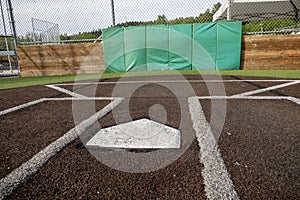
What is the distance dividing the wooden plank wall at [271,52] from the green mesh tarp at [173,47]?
454 mm

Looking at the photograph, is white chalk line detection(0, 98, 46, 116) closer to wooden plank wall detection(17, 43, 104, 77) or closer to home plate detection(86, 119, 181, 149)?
home plate detection(86, 119, 181, 149)

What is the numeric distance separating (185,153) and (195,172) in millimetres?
315

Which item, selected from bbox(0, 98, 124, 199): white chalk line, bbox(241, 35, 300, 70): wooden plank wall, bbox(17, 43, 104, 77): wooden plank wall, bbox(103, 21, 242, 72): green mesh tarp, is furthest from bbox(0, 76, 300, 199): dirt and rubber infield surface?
bbox(17, 43, 104, 77): wooden plank wall

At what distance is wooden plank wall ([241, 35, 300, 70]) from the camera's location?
360 inches

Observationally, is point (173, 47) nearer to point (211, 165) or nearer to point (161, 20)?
point (161, 20)

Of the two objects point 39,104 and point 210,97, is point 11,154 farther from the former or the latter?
point 210,97

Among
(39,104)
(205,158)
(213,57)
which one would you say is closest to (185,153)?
(205,158)

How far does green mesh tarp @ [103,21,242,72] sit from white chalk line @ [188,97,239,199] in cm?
753

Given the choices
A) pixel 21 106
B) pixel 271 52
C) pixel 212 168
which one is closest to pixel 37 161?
pixel 212 168

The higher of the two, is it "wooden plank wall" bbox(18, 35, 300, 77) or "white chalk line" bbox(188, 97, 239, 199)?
"wooden plank wall" bbox(18, 35, 300, 77)

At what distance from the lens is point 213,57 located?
31.7 ft

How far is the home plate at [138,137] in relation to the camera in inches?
83.0

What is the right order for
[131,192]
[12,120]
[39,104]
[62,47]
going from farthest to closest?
1. [62,47]
2. [39,104]
3. [12,120]
4. [131,192]

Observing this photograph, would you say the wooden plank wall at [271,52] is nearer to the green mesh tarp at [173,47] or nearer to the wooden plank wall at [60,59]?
the green mesh tarp at [173,47]
